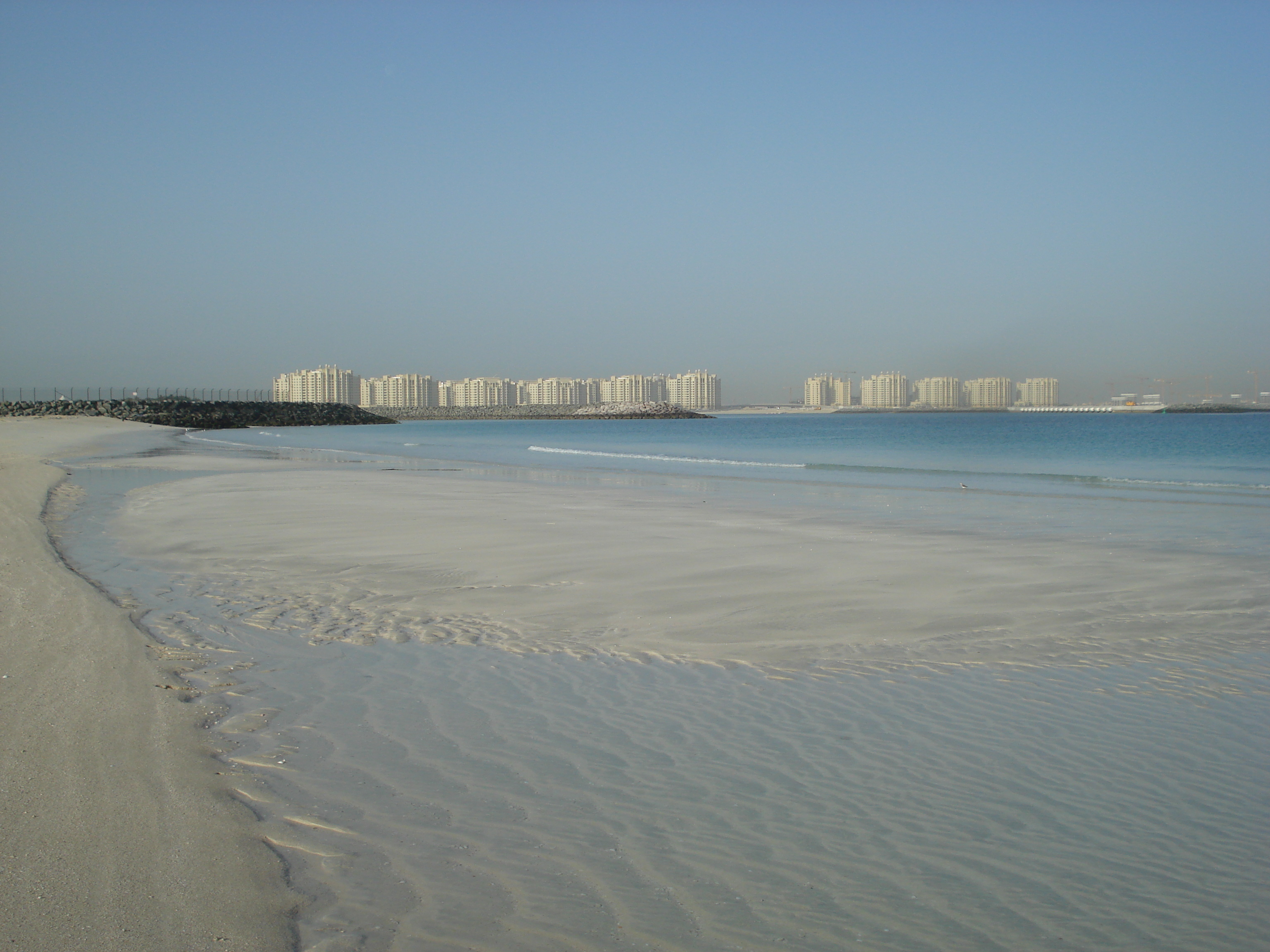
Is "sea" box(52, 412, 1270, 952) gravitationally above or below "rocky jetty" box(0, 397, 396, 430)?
below

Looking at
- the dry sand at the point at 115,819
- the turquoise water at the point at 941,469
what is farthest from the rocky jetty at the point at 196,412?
the dry sand at the point at 115,819

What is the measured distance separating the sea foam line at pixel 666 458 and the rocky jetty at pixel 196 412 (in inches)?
1905

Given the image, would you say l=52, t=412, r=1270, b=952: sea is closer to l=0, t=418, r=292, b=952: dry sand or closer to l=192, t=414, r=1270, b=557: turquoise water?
l=0, t=418, r=292, b=952: dry sand

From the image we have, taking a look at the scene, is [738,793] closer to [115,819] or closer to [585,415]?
[115,819]

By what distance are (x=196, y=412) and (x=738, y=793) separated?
4093 inches

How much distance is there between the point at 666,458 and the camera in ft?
126

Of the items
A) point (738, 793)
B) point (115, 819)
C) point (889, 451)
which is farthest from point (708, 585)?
point (889, 451)

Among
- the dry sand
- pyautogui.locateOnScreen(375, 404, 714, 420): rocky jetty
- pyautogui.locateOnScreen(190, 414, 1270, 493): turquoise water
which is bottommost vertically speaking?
pyautogui.locateOnScreen(190, 414, 1270, 493): turquoise water

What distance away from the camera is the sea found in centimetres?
287

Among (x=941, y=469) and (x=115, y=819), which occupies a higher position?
(x=115, y=819)

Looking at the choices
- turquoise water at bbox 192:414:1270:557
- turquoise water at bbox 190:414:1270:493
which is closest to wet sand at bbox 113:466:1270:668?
turquoise water at bbox 192:414:1270:557

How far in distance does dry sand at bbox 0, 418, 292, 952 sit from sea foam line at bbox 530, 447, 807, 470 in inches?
1030

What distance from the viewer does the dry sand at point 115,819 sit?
272 centimetres

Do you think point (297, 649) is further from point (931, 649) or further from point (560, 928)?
point (931, 649)
